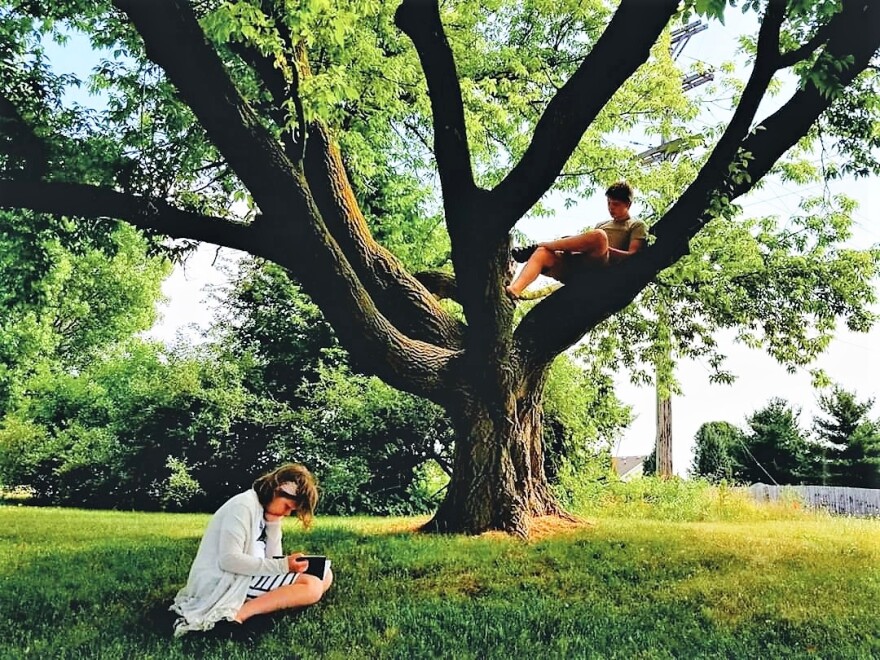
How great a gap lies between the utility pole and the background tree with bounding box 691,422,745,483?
172mm

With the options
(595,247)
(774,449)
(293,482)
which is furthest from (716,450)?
(293,482)

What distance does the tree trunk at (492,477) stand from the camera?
370 cm

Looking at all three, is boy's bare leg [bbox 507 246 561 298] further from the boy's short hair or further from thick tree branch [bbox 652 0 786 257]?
thick tree branch [bbox 652 0 786 257]

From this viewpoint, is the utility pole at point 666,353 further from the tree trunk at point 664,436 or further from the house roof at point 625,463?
the house roof at point 625,463

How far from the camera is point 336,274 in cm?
337

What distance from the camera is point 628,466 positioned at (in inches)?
175

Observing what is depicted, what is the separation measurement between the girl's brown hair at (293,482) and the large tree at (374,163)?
37.7 inches

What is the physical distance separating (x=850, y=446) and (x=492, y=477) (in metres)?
1.82

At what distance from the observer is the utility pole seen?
4.31m

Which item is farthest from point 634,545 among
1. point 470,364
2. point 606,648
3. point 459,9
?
point 459,9

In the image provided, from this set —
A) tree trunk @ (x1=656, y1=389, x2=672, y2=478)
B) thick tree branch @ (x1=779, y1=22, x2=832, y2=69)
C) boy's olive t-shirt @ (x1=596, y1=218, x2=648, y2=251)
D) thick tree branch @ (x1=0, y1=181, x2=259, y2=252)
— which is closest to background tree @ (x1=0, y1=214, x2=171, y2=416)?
thick tree branch @ (x1=0, y1=181, x2=259, y2=252)

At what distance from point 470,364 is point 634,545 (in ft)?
3.80

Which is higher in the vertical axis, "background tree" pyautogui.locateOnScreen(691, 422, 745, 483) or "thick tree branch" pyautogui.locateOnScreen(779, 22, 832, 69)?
"thick tree branch" pyautogui.locateOnScreen(779, 22, 832, 69)

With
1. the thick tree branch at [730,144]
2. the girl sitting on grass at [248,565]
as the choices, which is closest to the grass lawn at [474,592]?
the girl sitting on grass at [248,565]
